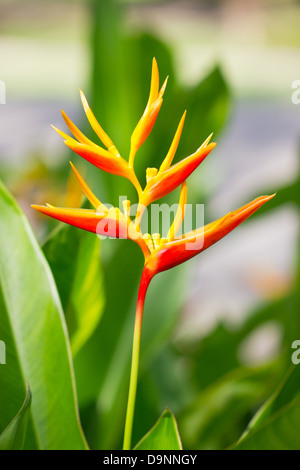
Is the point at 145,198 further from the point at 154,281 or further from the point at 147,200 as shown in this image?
the point at 154,281

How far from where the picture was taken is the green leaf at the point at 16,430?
17 cm

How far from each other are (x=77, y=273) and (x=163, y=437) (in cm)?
7

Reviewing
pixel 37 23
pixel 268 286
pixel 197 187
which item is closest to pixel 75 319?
pixel 197 187

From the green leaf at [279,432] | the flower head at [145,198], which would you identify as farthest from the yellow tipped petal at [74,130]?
the green leaf at [279,432]

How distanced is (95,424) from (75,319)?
0.30 ft

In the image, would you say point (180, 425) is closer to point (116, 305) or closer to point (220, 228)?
point (116, 305)

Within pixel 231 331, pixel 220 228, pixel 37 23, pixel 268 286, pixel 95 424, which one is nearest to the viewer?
pixel 220 228

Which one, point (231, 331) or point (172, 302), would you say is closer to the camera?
point (172, 302)

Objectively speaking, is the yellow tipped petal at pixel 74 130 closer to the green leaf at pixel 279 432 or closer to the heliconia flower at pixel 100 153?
the heliconia flower at pixel 100 153

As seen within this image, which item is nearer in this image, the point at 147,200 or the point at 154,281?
the point at 147,200

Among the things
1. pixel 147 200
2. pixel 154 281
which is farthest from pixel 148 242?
pixel 154 281

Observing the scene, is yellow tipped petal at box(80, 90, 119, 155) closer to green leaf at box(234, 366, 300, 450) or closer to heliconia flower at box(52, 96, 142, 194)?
heliconia flower at box(52, 96, 142, 194)

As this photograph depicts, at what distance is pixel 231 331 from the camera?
443mm

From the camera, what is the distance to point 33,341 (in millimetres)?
192
